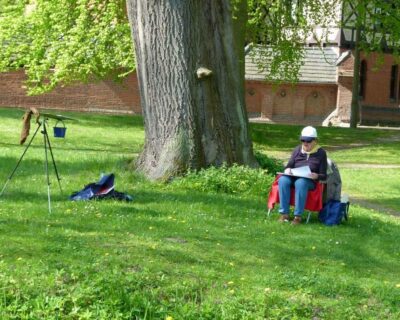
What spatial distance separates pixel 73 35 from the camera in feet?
92.8

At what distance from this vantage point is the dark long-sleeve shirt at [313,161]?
12.4 meters

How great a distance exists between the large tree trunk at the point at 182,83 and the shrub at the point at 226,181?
31 cm

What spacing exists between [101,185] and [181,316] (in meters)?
5.45

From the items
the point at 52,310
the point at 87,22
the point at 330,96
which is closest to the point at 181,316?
the point at 52,310

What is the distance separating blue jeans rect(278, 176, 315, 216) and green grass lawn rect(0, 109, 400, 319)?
0.31m

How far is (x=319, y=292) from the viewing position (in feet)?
27.6

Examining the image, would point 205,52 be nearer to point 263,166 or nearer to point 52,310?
point 263,166

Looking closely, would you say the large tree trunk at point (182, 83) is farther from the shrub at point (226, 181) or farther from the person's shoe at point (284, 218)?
the person's shoe at point (284, 218)

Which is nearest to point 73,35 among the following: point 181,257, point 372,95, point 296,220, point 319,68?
point 296,220

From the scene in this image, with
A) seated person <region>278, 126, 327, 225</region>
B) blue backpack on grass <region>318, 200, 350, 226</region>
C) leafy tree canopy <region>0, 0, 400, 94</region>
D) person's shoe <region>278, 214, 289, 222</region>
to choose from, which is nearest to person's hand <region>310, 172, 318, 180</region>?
seated person <region>278, 126, 327, 225</region>

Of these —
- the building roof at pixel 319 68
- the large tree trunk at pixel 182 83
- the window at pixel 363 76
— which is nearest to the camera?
the large tree trunk at pixel 182 83

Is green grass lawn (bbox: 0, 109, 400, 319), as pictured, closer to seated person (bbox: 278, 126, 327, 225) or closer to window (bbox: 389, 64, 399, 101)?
seated person (bbox: 278, 126, 327, 225)

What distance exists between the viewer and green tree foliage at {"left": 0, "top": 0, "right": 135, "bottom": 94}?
2805 cm

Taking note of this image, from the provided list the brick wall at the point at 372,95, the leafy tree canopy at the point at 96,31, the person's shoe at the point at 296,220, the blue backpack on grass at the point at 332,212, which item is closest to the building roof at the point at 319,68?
the brick wall at the point at 372,95
